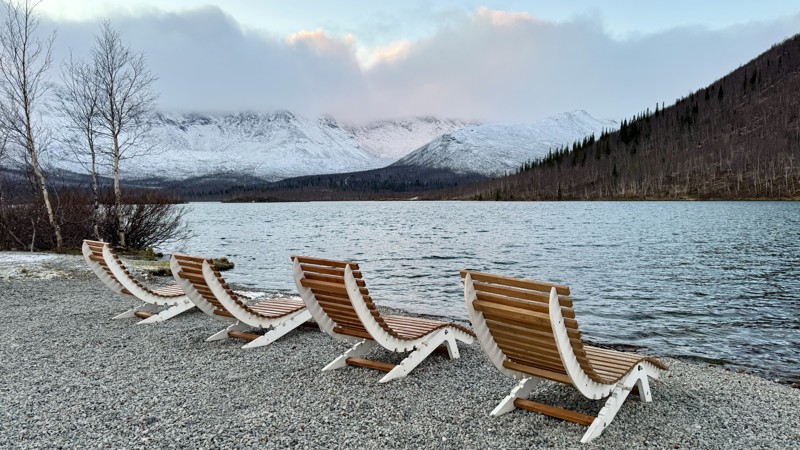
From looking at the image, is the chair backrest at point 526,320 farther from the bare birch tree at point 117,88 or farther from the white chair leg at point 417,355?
the bare birch tree at point 117,88

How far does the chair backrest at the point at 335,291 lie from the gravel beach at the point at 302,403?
75cm

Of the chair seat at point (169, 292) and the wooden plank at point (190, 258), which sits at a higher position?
the wooden plank at point (190, 258)

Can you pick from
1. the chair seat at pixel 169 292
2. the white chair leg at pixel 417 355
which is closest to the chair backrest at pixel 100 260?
the chair seat at pixel 169 292

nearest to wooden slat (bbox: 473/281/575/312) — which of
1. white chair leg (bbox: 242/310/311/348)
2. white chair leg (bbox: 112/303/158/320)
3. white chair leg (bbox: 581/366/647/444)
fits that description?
white chair leg (bbox: 581/366/647/444)

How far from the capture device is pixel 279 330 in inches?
380

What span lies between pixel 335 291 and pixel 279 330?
9.21 ft

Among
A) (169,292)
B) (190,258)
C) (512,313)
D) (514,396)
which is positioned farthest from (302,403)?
(169,292)

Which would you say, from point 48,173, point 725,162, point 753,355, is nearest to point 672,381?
point 753,355

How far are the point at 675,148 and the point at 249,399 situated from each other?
698 feet

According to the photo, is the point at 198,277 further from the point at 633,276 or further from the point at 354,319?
the point at 633,276

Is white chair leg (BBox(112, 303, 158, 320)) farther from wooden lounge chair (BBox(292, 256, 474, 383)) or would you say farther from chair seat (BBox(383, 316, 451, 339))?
chair seat (BBox(383, 316, 451, 339))

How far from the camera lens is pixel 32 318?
11.9 m

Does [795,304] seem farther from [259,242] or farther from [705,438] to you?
[259,242]

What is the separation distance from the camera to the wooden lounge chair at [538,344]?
17.5 ft
